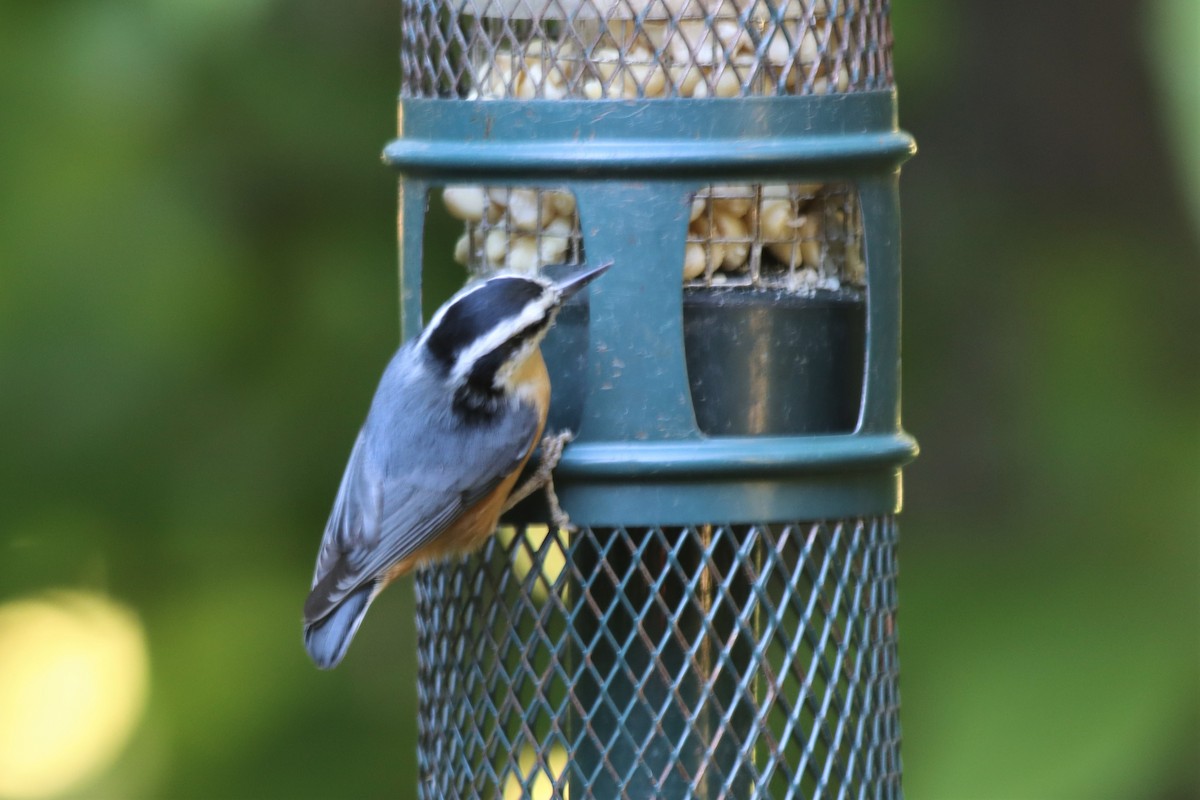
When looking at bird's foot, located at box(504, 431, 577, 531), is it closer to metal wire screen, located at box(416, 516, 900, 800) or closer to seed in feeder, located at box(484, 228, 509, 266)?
metal wire screen, located at box(416, 516, 900, 800)

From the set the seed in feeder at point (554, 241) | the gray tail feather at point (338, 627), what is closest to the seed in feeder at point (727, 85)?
the seed in feeder at point (554, 241)

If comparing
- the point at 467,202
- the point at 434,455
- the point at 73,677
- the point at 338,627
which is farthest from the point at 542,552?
the point at 73,677

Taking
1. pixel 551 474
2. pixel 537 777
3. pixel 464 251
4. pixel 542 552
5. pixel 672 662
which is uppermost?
pixel 464 251

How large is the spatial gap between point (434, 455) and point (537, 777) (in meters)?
0.63

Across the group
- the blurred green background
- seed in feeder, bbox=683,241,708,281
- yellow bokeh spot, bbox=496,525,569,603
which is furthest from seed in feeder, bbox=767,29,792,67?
the blurred green background

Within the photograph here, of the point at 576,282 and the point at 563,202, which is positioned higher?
the point at 563,202

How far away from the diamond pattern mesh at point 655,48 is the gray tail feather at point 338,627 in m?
0.88

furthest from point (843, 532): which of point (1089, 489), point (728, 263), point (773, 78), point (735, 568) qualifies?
point (1089, 489)

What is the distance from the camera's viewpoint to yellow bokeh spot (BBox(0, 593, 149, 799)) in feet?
13.5

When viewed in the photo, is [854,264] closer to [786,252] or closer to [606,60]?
[786,252]

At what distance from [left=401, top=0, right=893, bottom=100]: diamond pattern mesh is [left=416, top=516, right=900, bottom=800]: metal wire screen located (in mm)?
723

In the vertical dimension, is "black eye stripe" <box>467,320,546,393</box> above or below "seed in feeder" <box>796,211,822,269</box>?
below

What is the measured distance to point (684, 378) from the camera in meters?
2.89

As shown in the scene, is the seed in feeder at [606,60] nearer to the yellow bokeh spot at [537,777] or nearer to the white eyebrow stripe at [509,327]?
the white eyebrow stripe at [509,327]
